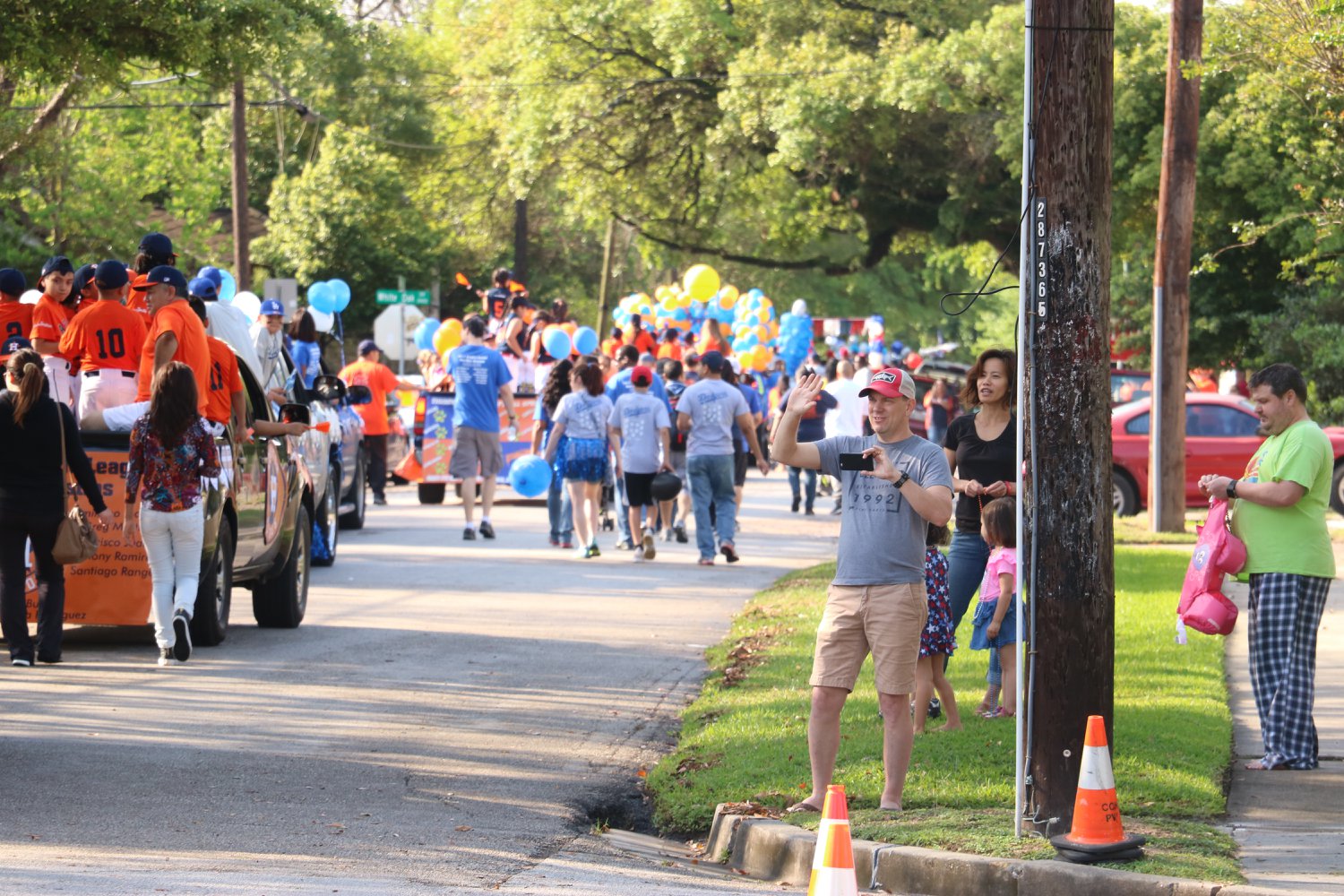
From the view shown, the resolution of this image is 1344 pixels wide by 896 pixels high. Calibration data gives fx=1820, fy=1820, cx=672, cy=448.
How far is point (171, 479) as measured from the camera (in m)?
10.1

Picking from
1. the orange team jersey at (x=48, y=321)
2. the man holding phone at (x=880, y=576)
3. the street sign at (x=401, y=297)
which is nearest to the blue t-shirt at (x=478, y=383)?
the orange team jersey at (x=48, y=321)

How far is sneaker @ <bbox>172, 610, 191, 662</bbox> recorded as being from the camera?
1037 centimetres

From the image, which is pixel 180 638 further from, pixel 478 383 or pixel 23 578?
pixel 478 383

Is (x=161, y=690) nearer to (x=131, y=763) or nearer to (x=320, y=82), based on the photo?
(x=131, y=763)

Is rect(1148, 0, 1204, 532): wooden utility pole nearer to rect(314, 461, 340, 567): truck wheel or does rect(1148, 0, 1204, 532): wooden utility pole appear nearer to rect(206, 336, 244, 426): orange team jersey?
rect(314, 461, 340, 567): truck wheel

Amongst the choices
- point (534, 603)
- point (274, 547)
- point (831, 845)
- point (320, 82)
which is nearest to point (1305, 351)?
point (534, 603)

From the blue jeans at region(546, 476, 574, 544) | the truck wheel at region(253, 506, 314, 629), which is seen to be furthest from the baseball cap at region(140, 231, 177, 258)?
the blue jeans at region(546, 476, 574, 544)

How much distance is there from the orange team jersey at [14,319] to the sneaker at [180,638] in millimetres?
2730

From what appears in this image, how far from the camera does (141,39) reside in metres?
12.3

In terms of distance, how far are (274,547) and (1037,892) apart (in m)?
7.00

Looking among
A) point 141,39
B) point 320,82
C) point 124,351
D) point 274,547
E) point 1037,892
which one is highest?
point 320,82

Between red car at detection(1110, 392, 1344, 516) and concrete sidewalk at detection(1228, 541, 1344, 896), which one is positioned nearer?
concrete sidewalk at detection(1228, 541, 1344, 896)

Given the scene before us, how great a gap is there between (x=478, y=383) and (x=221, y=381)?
7.65m

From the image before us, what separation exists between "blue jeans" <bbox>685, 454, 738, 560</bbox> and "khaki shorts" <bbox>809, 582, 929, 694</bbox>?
29.7 feet
